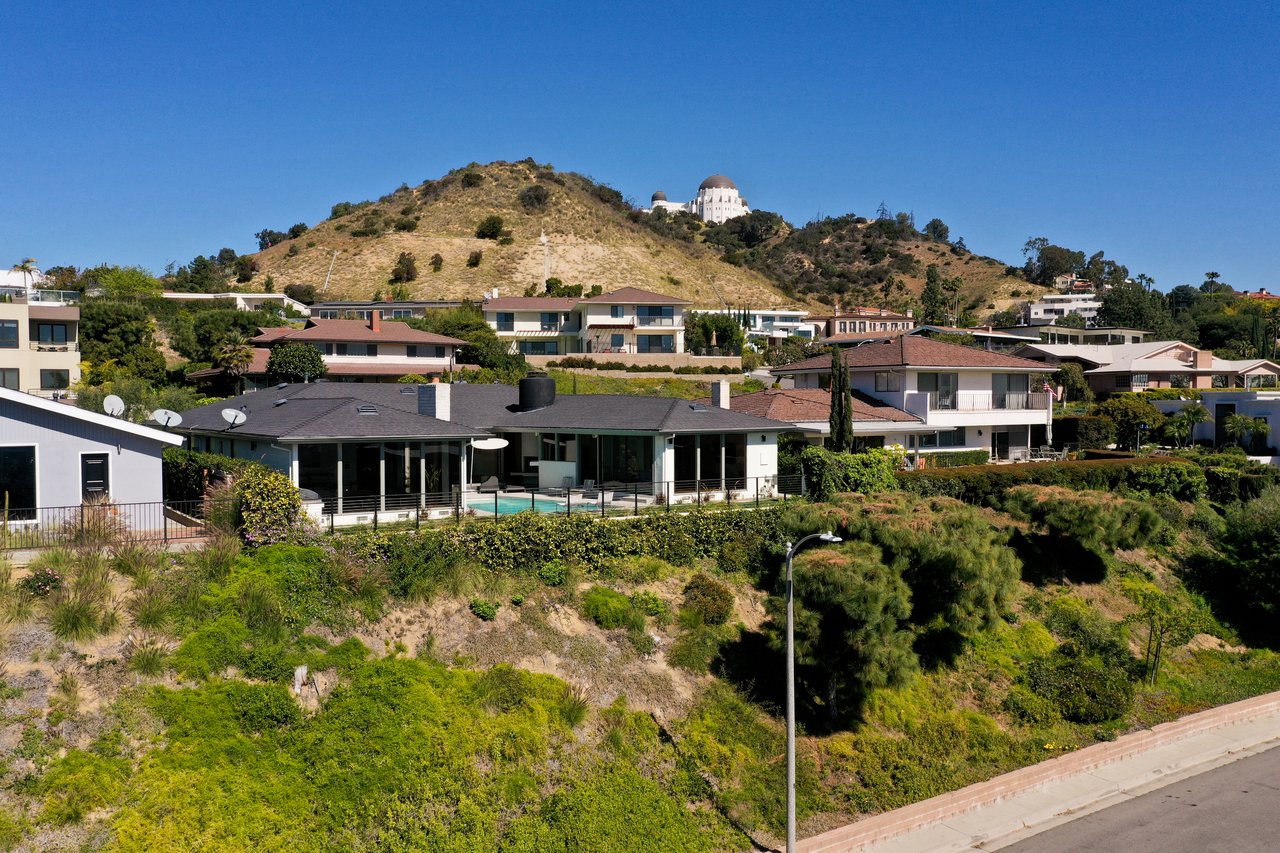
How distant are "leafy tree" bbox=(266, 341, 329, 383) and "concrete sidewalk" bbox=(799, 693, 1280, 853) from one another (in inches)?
1734

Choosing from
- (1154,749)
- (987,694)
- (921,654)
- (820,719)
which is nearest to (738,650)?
(820,719)

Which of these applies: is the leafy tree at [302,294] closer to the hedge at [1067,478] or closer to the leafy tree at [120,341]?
the leafy tree at [120,341]

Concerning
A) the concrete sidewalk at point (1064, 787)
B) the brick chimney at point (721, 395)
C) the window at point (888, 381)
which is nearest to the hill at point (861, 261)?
the window at point (888, 381)

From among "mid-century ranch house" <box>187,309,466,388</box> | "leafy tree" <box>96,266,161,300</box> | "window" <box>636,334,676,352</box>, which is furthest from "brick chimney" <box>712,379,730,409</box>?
"leafy tree" <box>96,266,161,300</box>

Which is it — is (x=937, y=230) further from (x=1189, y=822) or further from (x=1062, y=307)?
(x=1189, y=822)

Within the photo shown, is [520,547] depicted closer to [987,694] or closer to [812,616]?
[812,616]

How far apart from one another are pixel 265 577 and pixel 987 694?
815 inches

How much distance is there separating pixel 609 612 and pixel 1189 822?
48.9 ft

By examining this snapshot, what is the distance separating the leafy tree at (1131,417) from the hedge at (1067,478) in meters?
8.08

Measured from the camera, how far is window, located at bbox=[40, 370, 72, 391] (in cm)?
5784

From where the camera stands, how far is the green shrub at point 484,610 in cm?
2430

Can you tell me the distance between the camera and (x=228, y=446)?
3434cm

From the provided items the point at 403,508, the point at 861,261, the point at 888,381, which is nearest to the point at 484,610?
the point at 403,508

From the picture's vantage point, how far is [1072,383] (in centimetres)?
6600
